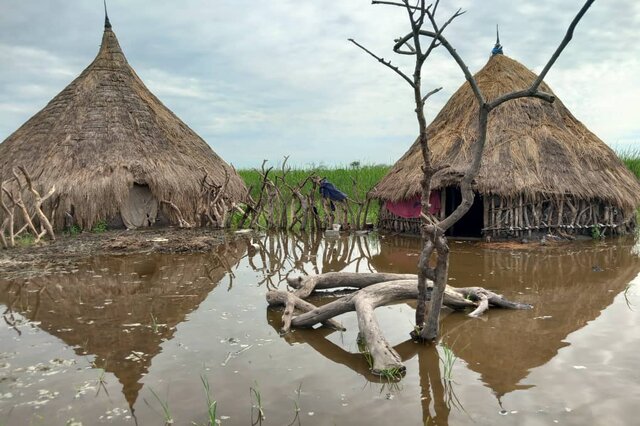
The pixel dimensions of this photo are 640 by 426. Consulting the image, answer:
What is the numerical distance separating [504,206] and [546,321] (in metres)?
5.87

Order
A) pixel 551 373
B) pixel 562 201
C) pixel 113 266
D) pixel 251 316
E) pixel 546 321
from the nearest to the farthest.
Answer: pixel 551 373
pixel 546 321
pixel 251 316
pixel 113 266
pixel 562 201

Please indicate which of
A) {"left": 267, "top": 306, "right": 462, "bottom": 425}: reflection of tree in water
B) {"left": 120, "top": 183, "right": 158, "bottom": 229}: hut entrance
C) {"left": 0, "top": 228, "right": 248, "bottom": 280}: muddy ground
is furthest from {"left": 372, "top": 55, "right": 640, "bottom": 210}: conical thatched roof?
{"left": 267, "top": 306, "right": 462, "bottom": 425}: reflection of tree in water

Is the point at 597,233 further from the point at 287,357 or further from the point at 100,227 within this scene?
the point at 100,227

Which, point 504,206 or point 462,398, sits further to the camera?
point 504,206

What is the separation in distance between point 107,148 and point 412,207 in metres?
7.64

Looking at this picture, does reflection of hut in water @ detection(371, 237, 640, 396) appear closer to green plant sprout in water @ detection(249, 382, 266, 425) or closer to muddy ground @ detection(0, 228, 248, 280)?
green plant sprout in water @ detection(249, 382, 266, 425)

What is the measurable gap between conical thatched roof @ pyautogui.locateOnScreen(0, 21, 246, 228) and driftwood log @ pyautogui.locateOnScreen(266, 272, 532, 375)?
793cm

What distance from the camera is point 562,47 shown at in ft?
13.5

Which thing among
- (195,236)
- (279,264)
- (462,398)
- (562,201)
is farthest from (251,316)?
(562,201)

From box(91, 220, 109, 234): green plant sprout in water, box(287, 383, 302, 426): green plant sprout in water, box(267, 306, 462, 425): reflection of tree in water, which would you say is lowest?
box(287, 383, 302, 426): green plant sprout in water

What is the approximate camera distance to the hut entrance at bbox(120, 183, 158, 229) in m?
13.4

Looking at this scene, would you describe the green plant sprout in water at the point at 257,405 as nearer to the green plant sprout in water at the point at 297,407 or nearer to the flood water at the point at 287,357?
the flood water at the point at 287,357

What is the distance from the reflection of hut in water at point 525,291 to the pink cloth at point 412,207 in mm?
777

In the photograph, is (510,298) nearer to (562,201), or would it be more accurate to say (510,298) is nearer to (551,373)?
(551,373)
